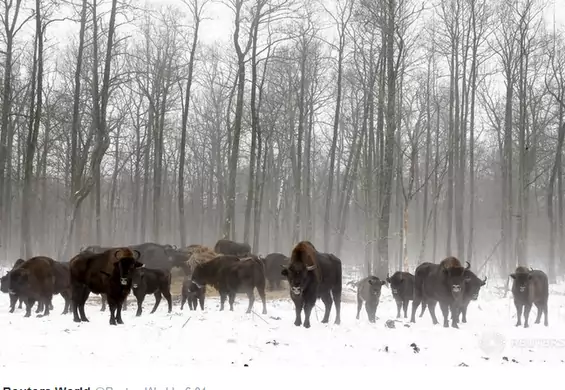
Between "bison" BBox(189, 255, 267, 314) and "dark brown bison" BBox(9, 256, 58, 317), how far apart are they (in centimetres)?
386

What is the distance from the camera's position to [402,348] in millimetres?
10414

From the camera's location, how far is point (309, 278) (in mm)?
12516

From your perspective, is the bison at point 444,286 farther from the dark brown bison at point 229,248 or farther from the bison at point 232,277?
the dark brown bison at point 229,248

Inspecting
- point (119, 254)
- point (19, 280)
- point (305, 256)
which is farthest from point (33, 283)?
point (305, 256)

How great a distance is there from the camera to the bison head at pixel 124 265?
461 inches

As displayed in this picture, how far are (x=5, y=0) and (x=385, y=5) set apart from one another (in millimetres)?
16359

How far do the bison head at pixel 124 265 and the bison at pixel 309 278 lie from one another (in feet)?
10.5

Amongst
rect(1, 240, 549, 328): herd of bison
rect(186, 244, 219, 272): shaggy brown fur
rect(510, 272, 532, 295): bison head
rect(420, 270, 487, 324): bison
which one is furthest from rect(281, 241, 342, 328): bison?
rect(186, 244, 219, 272): shaggy brown fur

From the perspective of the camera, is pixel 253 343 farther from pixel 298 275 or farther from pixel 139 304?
pixel 139 304

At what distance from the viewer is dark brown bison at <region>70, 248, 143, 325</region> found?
11781 mm

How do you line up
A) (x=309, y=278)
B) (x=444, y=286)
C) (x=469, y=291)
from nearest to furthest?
(x=309, y=278)
(x=444, y=286)
(x=469, y=291)

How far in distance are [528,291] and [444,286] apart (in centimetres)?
268

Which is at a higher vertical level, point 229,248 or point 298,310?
point 229,248

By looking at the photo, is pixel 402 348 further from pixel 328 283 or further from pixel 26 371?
pixel 26 371
